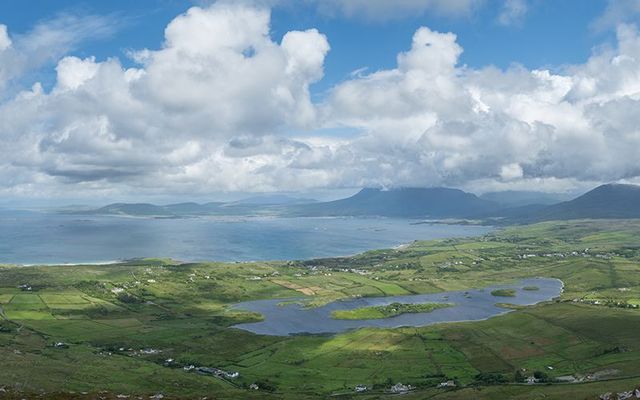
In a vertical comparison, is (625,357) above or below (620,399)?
below

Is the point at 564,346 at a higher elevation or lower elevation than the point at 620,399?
lower

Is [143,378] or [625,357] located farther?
[625,357]

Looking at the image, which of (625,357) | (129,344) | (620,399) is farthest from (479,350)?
(129,344)

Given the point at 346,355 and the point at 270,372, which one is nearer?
the point at 270,372

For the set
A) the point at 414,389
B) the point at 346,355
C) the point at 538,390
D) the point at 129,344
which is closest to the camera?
the point at 538,390

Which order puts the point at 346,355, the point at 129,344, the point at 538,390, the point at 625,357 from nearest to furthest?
the point at 538,390
the point at 625,357
the point at 346,355
the point at 129,344

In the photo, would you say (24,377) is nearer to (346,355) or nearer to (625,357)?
(346,355)

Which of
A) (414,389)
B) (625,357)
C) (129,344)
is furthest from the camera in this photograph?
(129,344)

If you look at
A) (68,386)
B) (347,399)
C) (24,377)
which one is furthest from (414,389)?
(24,377)

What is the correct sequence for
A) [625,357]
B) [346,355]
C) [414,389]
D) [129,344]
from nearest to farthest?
[414,389] < [625,357] < [346,355] < [129,344]

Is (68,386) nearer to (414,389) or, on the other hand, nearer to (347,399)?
(347,399)
